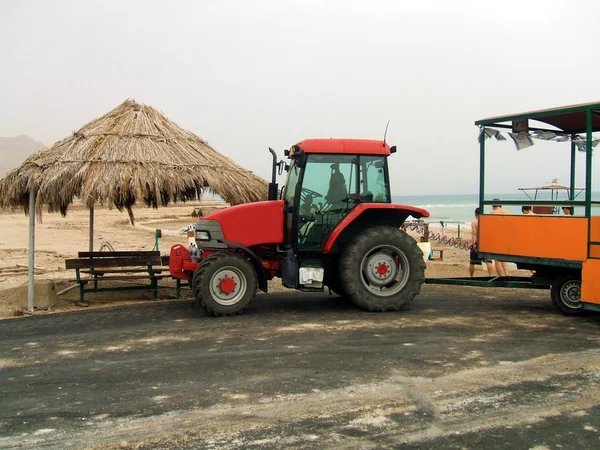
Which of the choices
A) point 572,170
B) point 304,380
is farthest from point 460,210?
point 304,380

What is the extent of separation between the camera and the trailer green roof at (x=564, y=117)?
7.63m

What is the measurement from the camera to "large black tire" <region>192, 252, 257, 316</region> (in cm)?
794

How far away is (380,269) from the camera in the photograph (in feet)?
27.8

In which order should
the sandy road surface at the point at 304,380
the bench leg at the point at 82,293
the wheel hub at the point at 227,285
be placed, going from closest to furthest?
the sandy road surface at the point at 304,380 → the wheel hub at the point at 227,285 → the bench leg at the point at 82,293

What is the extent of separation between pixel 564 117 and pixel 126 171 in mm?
6537

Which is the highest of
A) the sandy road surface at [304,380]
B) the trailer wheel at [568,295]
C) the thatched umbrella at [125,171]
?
the thatched umbrella at [125,171]

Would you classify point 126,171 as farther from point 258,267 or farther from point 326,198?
point 326,198

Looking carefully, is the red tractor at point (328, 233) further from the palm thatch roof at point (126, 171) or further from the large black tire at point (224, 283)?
the palm thatch roof at point (126, 171)

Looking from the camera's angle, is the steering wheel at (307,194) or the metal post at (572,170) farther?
the metal post at (572,170)

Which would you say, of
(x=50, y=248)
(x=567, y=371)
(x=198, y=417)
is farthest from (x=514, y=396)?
(x=50, y=248)

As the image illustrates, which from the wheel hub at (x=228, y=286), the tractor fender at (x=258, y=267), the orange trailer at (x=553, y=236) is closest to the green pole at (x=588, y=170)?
the orange trailer at (x=553, y=236)

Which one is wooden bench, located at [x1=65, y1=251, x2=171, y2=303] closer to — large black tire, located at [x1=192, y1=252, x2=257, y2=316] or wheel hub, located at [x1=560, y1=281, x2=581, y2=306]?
large black tire, located at [x1=192, y1=252, x2=257, y2=316]

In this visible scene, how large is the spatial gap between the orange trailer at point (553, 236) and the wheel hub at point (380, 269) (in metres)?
0.80

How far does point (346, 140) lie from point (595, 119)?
3.41 meters
